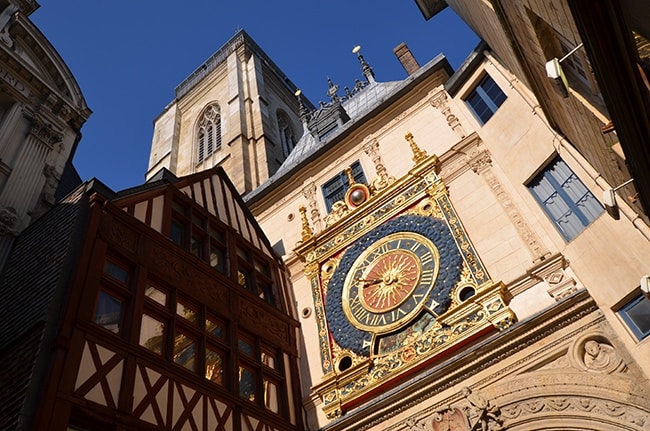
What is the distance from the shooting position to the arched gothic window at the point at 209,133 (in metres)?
31.0

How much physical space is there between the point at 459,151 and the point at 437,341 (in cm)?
492

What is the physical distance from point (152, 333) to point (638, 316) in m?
8.21

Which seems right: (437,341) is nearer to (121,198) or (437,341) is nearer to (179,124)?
(121,198)

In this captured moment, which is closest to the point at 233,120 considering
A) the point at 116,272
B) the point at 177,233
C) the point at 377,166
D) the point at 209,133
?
the point at 209,133

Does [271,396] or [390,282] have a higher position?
[390,282]

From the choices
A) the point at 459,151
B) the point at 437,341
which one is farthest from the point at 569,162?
the point at 437,341

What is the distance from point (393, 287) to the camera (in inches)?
478

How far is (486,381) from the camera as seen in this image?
9656 millimetres

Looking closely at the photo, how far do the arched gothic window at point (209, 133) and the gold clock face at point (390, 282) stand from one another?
19.0 m

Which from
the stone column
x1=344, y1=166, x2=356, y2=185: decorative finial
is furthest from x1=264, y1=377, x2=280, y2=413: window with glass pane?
the stone column

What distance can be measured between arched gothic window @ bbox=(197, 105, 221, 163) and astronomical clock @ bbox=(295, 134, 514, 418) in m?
17.9

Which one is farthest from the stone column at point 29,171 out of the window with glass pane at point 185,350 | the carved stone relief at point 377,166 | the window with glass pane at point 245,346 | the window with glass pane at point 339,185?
the carved stone relief at point 377,166

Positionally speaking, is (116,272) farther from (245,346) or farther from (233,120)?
(233,120)

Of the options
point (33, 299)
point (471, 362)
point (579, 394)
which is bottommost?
point (579, 394)
